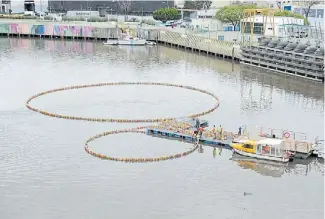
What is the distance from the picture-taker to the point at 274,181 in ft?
67.8

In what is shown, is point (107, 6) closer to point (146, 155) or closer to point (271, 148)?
point (146, 155)

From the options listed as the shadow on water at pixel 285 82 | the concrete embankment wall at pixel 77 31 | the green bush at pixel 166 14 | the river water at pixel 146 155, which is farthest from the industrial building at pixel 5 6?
the shadow on water at pixel 285 82

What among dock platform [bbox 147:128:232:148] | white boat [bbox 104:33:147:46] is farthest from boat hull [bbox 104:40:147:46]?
dock platform [bbox 147:128:232:148]

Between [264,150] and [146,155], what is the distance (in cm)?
502

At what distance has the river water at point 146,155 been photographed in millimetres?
18297

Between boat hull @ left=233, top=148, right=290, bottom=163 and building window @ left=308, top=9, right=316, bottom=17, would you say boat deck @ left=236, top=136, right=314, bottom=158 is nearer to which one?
boat hull @ left=233, top=148, right=290, bottom=163

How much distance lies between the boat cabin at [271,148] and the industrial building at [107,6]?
70.8 metres

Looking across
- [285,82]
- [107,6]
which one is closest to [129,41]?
[285,82]

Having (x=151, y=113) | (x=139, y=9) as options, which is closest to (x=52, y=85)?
(x=151, y=113)

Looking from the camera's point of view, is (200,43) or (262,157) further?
(200,43)

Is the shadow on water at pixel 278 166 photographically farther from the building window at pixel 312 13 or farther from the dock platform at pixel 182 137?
the building window at pixel 312 13

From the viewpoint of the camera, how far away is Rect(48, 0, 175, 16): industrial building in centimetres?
9119

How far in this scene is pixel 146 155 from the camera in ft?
75.5

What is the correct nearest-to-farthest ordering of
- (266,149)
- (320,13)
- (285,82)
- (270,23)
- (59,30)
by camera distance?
(266,149)
(285,82)
(270,23)
(320,13)
(59,30)
